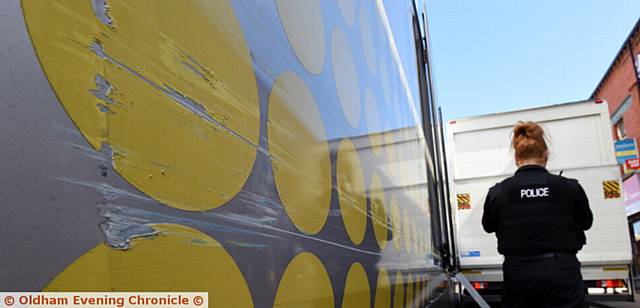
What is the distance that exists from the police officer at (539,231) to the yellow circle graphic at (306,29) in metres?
1.89

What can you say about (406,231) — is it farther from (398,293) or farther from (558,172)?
(558,172)

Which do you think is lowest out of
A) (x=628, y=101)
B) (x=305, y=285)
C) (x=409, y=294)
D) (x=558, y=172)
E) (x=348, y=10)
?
(x=409, y=294)

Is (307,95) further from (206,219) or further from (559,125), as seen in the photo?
(559,125)

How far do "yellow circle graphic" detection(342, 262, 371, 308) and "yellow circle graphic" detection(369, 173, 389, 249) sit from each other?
0.64ft

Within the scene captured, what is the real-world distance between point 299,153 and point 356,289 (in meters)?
0.38

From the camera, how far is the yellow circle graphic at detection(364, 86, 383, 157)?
1384 mm

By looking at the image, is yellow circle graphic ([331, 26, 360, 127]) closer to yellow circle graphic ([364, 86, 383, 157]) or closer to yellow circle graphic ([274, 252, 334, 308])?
yellow circle graphic ([364, 86, 383, 157])

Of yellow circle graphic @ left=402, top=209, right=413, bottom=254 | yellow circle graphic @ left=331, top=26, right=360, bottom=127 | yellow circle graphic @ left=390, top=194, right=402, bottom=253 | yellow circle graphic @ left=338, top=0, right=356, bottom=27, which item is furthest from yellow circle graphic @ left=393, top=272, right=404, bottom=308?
yellow circle graphic @ left=338, top=0, right=356, bottom=27

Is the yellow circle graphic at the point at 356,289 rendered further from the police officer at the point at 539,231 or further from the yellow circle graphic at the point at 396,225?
the police officer at the point at 539,231

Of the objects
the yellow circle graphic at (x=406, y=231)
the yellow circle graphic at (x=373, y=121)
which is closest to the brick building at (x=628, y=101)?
the yellow circle graphic at (x=406, y=231)

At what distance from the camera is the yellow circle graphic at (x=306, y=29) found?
83 centimetres

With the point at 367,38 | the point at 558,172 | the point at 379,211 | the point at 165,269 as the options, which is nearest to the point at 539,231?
the point at 379,211

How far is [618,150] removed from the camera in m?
13.2

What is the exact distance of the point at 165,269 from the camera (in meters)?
0.46
